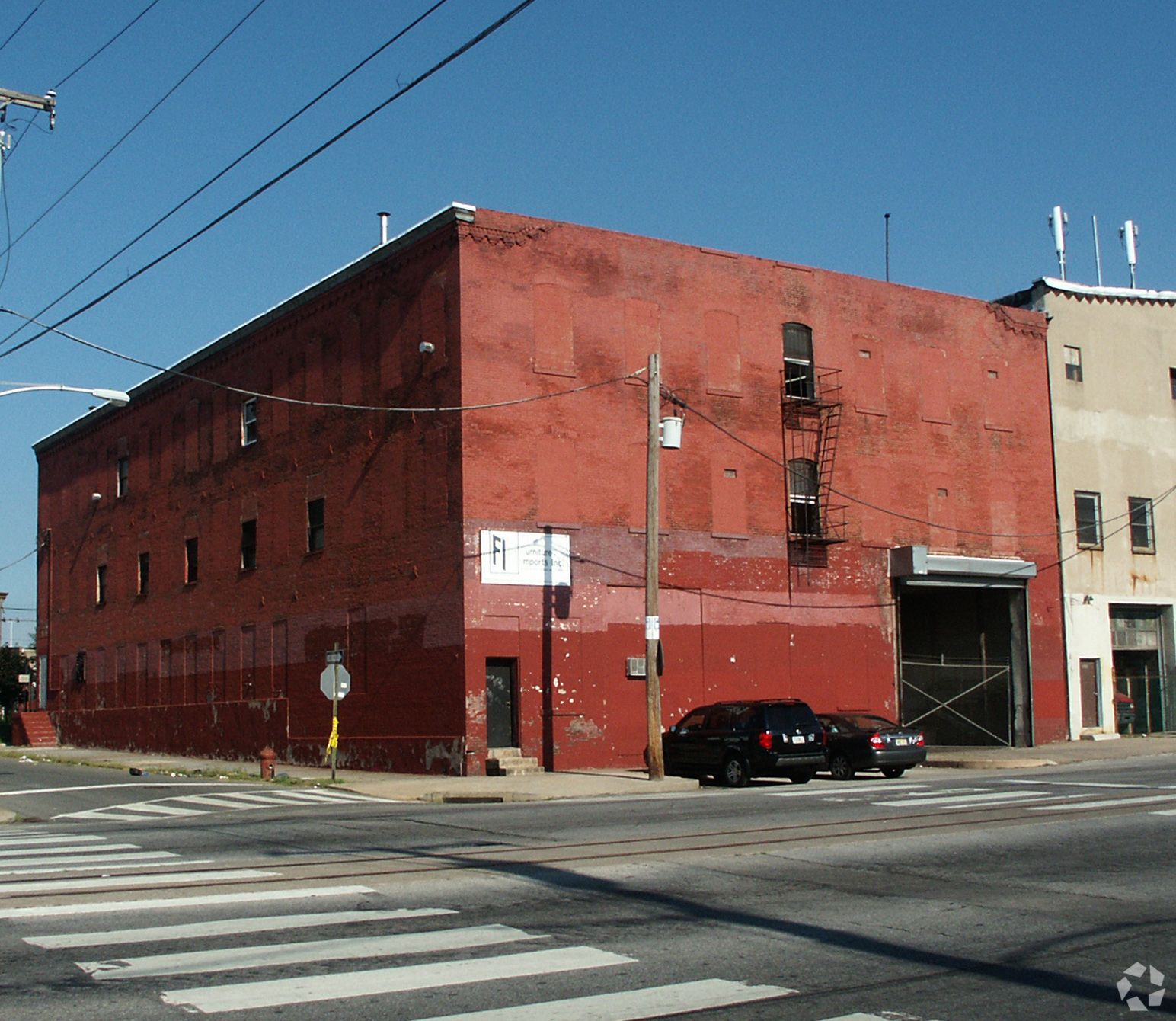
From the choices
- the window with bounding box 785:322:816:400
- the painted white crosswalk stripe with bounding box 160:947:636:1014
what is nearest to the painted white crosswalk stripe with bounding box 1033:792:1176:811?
the painted white crosswalk stripe with bounding box 160:947:636:1014

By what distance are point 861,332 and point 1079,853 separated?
2481 centimetres

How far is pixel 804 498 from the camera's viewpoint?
34719 mm

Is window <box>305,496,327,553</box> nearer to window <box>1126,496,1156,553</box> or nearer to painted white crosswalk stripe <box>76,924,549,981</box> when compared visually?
window <box>1126,496,1156,553</box>

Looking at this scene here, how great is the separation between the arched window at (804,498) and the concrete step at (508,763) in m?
10.1

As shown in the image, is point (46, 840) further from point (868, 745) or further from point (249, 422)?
point (249, 422)

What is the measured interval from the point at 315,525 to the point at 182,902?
83.3ft

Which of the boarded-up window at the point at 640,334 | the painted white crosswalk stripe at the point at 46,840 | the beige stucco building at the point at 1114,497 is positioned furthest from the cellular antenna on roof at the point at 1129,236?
the painted white crosswalk stripe at the point at 46,840

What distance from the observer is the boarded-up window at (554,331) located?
30.7 meters

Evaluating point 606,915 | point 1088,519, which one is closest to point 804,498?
point 1088,519

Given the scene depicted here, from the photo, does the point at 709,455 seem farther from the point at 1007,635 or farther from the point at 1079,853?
the point at 1079,853

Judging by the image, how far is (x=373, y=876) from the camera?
11.6m

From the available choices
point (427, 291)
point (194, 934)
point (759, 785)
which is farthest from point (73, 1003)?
point (427, 291)

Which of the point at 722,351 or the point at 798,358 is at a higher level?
the point at 798,358

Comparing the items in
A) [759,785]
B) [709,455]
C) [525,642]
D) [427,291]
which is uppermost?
[427,291]
